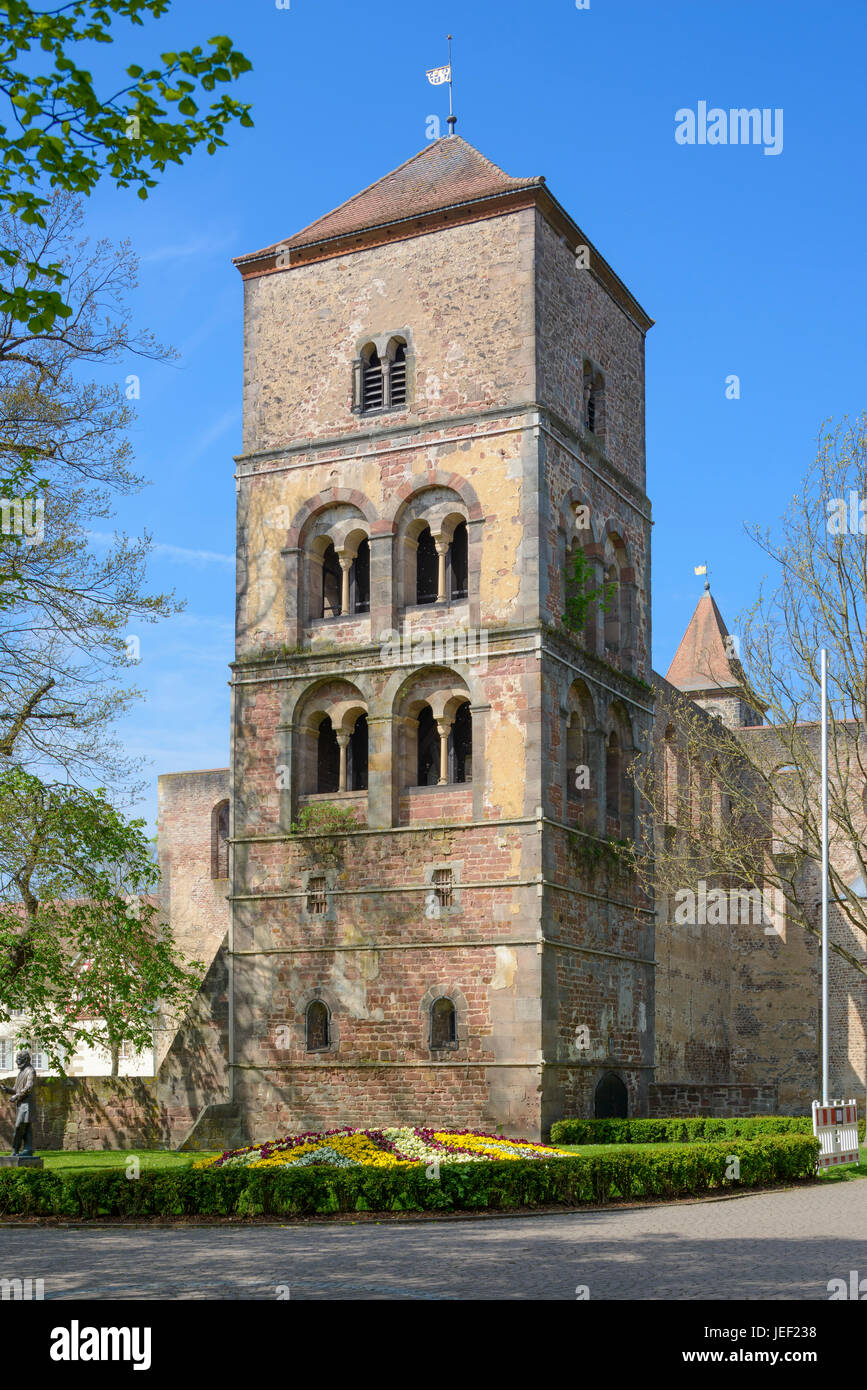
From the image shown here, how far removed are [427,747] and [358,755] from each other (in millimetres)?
1445

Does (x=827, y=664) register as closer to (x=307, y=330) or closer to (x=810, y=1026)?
(x=307, y=330)

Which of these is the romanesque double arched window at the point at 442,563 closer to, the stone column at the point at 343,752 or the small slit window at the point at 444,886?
the stone column at the point at 343,752

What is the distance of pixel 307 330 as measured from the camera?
31344 millimetres

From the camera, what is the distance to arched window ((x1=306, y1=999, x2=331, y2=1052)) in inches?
1126

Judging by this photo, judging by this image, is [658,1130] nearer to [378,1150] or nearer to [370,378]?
[378,1150]

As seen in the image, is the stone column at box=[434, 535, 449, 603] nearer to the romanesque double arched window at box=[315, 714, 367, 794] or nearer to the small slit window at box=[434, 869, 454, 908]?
the romanesque double arched window at box=[315, 714, 367, 794]

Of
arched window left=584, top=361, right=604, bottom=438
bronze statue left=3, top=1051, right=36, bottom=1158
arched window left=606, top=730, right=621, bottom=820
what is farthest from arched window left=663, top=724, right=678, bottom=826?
bronze statue left=3, top=1051, right=36, bottom=1158

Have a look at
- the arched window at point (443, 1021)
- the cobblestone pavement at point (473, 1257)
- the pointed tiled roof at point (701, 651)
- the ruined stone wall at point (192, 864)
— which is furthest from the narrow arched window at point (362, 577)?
the pointed tiled roof at point (701, 651)

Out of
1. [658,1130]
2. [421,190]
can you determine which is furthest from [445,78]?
[658,1130]

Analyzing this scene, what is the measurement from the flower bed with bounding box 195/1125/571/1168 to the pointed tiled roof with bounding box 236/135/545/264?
55.5 feet

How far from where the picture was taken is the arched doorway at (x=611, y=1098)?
28359 mm

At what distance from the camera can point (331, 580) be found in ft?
102

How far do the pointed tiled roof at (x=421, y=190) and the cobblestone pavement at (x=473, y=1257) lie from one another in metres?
19.4

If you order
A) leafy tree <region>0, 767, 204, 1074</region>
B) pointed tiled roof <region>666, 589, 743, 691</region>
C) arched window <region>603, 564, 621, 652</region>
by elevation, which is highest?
pointed tiled roof <region>666, 589, 743, 691</region>
